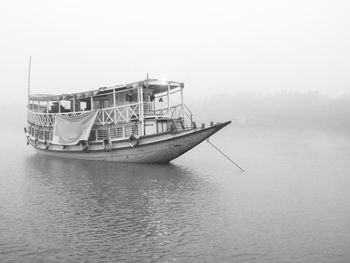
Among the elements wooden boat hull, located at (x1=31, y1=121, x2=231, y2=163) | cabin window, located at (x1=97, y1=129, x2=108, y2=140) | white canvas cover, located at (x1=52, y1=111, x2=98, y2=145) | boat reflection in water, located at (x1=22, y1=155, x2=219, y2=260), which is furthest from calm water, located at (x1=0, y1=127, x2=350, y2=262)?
white canvas cover, located at (x1=52, y1=111, x2=98, y2=145)

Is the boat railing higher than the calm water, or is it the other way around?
the boat railing

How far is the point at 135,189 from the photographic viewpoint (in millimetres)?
21641

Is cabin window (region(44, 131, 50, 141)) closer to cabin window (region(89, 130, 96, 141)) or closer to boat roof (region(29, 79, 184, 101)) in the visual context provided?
boat roof (region(29, 79, 184, 101))

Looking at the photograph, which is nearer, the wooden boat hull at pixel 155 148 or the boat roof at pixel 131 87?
the wooden boat hull at pixel 155 148

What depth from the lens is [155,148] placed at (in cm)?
2861

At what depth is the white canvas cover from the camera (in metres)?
31.7

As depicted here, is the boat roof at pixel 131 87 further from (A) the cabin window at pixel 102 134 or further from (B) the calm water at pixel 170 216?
(B) the calm water at pixel 170 216

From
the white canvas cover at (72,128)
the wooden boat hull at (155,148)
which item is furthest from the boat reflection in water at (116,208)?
the white canvas cover at (72,128)

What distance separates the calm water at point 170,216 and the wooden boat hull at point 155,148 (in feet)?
4.74

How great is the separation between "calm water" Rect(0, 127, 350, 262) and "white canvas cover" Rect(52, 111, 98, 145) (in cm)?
503

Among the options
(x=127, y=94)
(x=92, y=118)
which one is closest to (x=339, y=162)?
(x=127, y=94)

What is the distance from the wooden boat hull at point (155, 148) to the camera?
89.3 ft

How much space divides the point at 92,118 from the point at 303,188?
19488mm

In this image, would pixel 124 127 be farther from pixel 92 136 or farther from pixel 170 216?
pixel 170 216
